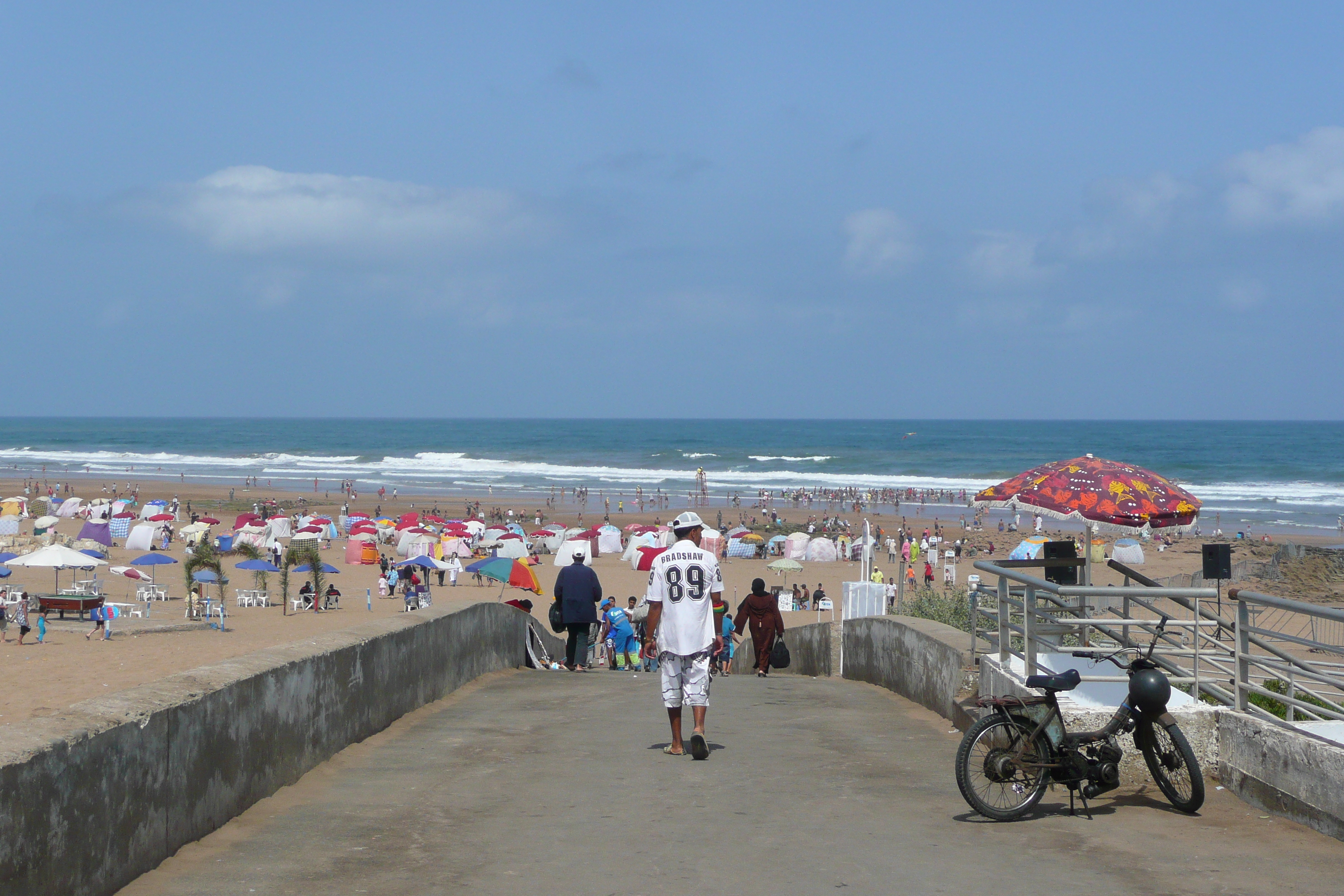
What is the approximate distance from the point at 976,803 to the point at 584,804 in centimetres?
176

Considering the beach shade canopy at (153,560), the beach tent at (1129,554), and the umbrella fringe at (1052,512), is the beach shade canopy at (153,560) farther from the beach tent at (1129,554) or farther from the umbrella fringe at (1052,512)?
the beach tent at (1129,554)

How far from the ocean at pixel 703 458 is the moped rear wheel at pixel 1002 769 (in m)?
47.7

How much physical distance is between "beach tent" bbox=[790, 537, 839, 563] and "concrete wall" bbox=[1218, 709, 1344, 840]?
102 feet

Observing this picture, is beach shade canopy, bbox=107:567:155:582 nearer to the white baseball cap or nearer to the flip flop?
the white baseball cap

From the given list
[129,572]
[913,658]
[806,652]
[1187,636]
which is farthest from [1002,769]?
[129,572]

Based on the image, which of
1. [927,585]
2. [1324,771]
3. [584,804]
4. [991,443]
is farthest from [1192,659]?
[991,443]

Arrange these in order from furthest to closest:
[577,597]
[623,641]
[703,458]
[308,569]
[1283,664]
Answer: [703,458]
[308,569]
[623,641]
[577,597]
[1283,664]

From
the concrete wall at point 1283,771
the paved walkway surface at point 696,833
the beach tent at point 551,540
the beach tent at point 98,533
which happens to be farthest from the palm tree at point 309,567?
the concrete wall at point 1283,771

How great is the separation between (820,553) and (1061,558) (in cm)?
2864

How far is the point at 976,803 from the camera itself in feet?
16.8

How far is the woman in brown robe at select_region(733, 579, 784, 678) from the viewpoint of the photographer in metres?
13.0

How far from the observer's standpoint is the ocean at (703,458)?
70.0 m

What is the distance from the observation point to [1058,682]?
5199 mm

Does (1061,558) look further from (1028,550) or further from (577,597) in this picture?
(1028,550)
